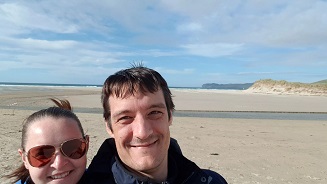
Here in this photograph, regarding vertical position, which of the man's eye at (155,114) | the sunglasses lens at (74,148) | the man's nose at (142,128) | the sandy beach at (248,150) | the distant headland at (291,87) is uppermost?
the distant headland at (291,87)

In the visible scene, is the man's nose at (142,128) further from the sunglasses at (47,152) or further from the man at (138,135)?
the sunglasses at (47,152)

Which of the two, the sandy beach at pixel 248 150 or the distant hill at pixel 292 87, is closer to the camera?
the sandy beach at pixel 248 150

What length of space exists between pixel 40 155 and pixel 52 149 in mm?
99

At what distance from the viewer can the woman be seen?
2326 millimetres

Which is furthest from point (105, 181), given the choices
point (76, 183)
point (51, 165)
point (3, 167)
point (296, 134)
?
point (296, 134)

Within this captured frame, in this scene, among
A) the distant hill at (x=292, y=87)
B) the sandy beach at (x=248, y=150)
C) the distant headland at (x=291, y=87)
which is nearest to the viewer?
the sandy beach at (x=248, y=150)

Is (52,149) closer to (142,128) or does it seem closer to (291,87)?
(142,128)

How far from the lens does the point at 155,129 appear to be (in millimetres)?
2309

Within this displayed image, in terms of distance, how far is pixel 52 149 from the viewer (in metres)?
2.36

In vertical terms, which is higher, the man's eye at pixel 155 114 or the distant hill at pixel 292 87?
the distant hill at pixel 292 87

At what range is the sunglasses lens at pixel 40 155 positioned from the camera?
7.63 ft

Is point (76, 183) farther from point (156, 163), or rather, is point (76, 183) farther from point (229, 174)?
point (229, 174)

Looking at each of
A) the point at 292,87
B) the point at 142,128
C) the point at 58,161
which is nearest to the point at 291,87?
the point at 292,87

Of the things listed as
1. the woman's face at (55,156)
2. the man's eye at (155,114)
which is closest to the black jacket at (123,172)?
the woman's face at (55,156)
